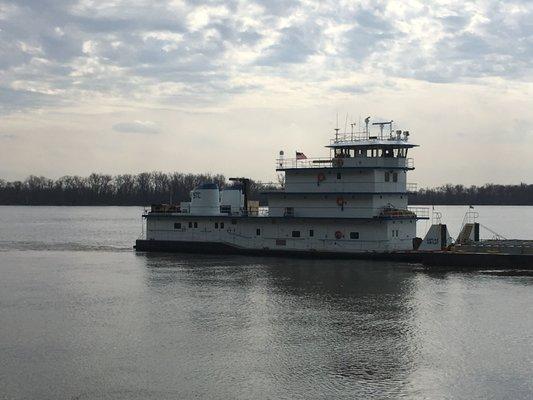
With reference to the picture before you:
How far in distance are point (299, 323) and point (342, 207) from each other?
22.7m

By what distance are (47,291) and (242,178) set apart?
23.6m

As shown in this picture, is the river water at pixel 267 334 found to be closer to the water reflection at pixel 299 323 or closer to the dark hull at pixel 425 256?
the water reflection at pixel 299 323

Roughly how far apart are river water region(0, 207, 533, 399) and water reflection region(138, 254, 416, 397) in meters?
0.08

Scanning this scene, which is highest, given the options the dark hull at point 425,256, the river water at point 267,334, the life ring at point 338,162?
the life ring at point 338,162

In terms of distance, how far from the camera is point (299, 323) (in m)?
28.6

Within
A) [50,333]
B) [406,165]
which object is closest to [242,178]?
[406,165]

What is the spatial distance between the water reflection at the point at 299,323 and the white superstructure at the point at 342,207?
3819 millimetres

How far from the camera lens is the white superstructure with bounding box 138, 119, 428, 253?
49.8 metres

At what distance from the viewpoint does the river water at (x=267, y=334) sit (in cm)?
2041

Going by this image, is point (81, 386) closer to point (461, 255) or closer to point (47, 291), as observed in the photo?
point (47, 291)

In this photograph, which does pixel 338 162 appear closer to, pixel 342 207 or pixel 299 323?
pixel 342 207

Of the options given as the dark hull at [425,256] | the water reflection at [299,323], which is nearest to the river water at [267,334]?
the water reflection at [299,323]

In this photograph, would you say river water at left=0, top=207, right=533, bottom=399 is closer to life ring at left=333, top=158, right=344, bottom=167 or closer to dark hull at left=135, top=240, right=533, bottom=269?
dark hull at left=135, top=240, right=533, bottom=269

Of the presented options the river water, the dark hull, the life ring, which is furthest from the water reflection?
the life ring
